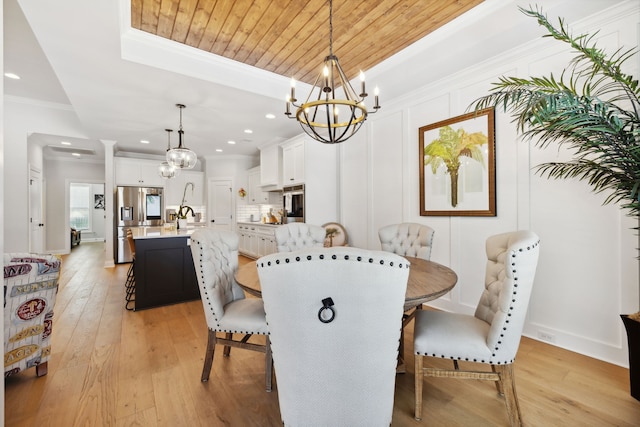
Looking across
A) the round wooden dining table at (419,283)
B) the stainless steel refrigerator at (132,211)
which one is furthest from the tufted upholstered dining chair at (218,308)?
the stainless steel refrigerator at (132,211)

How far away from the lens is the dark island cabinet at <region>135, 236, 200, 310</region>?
3285 mm

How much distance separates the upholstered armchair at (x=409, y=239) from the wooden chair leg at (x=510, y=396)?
44.1 inches

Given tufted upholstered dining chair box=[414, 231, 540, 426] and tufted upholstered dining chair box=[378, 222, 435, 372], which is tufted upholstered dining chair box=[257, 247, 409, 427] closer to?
tufted upholstered dining chair box=[414, 231, 540, 426]

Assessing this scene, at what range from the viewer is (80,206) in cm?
1084

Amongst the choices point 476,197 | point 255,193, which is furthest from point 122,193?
point 476,197

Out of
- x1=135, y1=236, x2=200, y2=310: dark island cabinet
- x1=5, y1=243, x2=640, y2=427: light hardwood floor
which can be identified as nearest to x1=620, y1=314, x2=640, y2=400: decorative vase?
x1=5, y1=243, x2=640, y2=427: light hardwood floor

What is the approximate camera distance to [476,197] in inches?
115

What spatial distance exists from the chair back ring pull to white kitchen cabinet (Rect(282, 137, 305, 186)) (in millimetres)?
3964

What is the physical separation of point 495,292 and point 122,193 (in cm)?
706

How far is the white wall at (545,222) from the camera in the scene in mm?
2127

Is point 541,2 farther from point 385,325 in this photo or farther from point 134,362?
point 134,362

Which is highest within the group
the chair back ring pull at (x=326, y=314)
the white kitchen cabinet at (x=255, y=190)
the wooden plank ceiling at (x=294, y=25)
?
the wooden plank ceiling at (x=294, y=25)

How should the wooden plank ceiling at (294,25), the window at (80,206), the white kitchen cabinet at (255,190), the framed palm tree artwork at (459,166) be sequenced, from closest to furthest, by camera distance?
1. the wooden plank ceiling at (294,25)
2. the framed palm tree artwork at (459,166)
3. the white kitchen cabinet at (255,190)
4. the window at (80,206)

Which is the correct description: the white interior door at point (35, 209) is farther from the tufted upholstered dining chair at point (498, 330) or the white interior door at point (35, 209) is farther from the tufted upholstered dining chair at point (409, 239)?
the tufted upholstered dining chair at point (498, 330)
